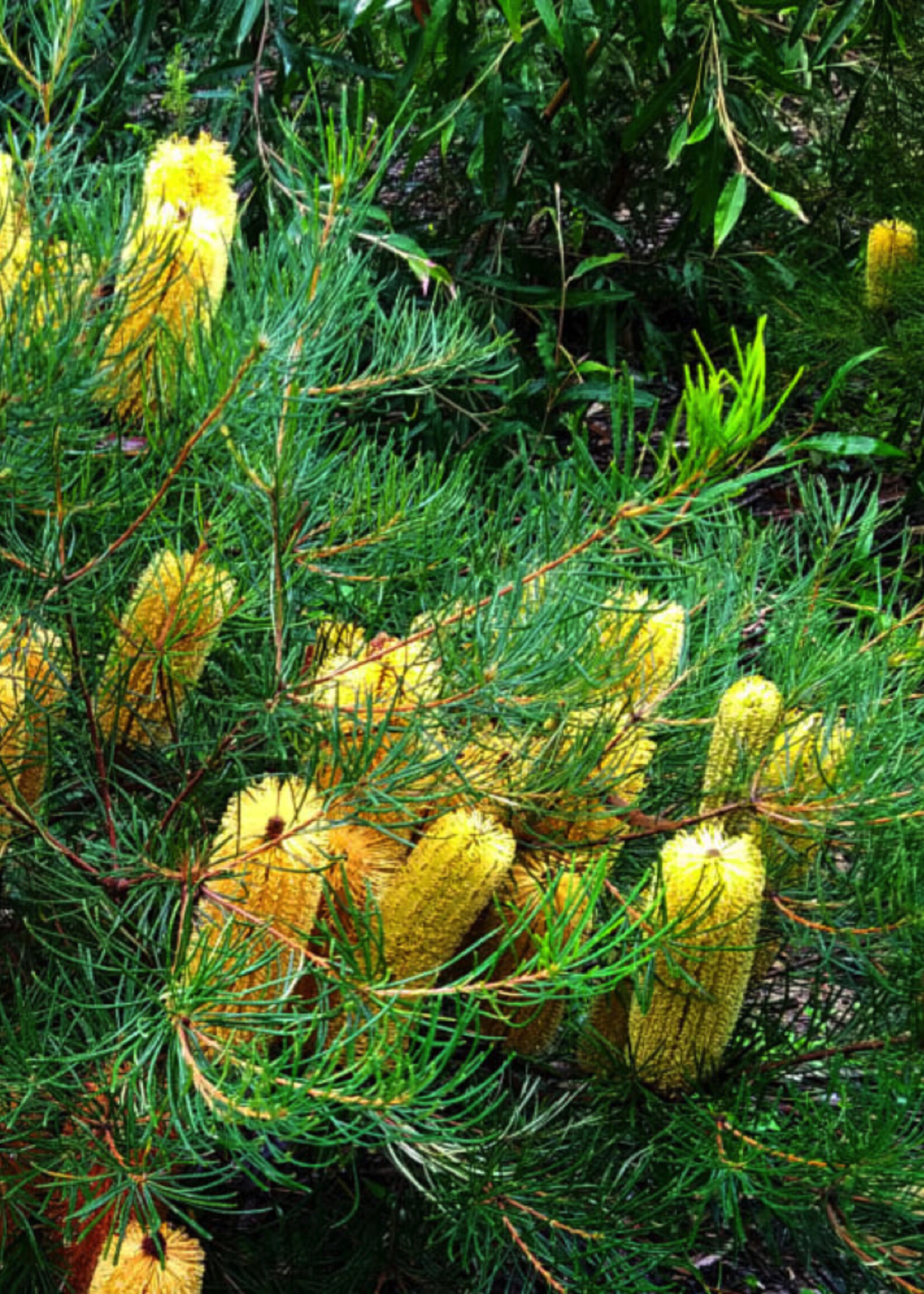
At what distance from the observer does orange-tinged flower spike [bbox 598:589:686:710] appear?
88cm

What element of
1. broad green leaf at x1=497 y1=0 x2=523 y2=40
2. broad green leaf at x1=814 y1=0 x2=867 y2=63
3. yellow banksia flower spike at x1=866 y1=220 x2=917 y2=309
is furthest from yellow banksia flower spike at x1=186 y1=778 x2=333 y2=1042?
yellow banksia flower spike at x1=866 y1=220 x2=917 y2=309

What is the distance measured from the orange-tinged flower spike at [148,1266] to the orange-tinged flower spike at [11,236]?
47cm

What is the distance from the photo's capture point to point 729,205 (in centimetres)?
195

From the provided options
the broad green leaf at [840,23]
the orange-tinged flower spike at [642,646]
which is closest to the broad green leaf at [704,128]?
the broad green leaf at [840,23]

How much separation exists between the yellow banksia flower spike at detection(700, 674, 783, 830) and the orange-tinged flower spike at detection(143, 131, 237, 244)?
1.33ft

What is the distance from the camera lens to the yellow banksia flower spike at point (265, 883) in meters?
0.76

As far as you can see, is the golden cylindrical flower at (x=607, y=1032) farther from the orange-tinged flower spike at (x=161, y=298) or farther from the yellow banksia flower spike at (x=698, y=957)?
the orange-tinged flower spike at (x=161, y=298)

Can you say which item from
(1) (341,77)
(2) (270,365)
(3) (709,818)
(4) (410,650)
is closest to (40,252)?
(2) (270,365)

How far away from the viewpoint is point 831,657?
1001mm

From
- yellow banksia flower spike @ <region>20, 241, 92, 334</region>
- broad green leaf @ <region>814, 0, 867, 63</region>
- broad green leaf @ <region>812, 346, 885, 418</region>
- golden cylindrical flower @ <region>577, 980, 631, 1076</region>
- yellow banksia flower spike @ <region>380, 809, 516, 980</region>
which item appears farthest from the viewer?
broad green leaf @ <region>814, 0, 867, 63</region>

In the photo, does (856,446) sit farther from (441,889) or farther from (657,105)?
(441,889)

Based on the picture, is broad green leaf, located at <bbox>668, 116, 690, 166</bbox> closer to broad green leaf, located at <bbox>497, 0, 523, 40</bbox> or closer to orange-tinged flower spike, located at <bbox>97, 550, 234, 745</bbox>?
broad green leaf, located at <bbox>497, 0, 523, 40</bbox>

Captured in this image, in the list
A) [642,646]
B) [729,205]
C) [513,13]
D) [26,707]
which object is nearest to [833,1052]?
[642,646]

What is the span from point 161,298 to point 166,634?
0.19 metres
